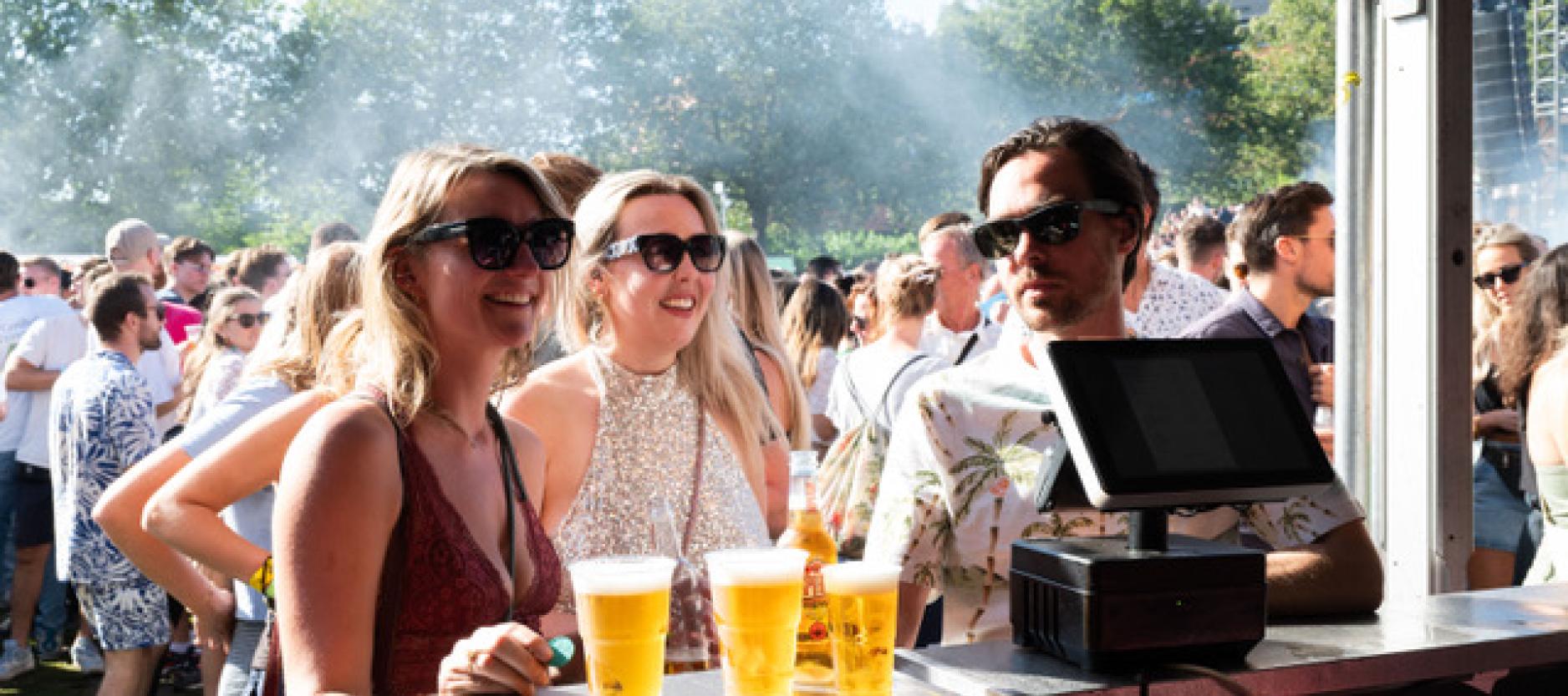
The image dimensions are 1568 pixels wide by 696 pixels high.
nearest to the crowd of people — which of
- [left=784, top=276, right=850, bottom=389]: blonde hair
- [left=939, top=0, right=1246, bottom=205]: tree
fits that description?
[left=784, top=276, right=850, bottom=389]: blonde hair

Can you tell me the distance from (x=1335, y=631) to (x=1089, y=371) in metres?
0.60

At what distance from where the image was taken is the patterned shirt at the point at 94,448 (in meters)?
5.96

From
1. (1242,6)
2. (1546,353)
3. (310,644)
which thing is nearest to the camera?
(310,644)

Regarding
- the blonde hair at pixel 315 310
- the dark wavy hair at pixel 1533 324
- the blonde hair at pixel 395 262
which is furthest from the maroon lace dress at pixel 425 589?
the dark wavy hair at pixel 1533 324

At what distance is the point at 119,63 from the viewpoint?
39062 mm

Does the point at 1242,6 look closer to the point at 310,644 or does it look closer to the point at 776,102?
the point at 776,102

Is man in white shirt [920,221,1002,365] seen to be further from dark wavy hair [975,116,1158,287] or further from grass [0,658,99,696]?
grass [0,658,99,696]

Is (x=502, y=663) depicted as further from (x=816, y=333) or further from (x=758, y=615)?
(x=816, y=333)

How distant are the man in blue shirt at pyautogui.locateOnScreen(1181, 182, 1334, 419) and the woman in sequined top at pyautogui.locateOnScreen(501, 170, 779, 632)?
215 centimetres

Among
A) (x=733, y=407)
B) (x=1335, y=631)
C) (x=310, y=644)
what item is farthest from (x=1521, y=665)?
(x=733, y=407)

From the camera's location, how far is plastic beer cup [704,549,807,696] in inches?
61.2

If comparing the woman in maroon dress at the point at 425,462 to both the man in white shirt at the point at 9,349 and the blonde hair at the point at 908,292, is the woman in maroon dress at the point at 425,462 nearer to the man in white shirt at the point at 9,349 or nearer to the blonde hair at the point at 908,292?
the blonde hair at the point at 908,292

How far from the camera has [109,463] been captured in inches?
237

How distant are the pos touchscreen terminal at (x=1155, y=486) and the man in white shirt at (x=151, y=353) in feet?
20.0
